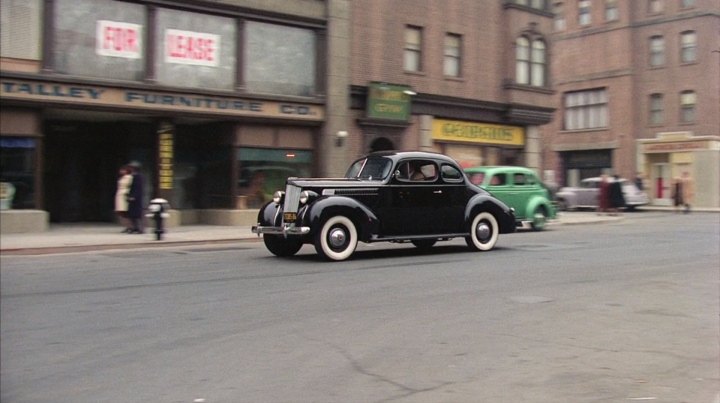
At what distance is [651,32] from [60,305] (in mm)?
42442

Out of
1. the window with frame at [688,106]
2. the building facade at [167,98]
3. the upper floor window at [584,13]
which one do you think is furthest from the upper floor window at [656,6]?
the building facade at [167,98]

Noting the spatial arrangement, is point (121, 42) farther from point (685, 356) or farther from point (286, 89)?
point (685, 356)

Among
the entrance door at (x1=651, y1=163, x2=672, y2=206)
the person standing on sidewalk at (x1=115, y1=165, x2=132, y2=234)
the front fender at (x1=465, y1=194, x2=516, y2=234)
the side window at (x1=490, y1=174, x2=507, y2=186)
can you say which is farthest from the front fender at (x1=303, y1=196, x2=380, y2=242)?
the entrance door at (x1=651, y1=163, x2=672, y2=206)

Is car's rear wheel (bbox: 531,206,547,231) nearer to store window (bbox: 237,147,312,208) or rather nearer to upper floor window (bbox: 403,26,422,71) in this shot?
store window (bbox: 237,147,312,208)

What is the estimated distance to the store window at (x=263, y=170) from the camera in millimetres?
21234

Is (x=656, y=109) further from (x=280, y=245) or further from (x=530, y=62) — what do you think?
(x=280, y=245)

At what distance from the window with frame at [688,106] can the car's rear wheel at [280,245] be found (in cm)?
3555

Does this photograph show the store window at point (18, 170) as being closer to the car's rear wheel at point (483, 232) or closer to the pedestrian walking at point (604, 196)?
the car's rear wheel at point (483, 232)

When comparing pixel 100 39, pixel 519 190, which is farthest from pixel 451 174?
pixel 100 39

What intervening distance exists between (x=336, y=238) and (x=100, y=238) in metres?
6.91

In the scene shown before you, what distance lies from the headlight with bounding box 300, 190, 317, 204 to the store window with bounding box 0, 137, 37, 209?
9224 mm

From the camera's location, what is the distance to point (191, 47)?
20.1 metres

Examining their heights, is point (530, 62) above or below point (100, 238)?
above

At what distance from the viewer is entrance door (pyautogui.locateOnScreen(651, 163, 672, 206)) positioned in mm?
43000
